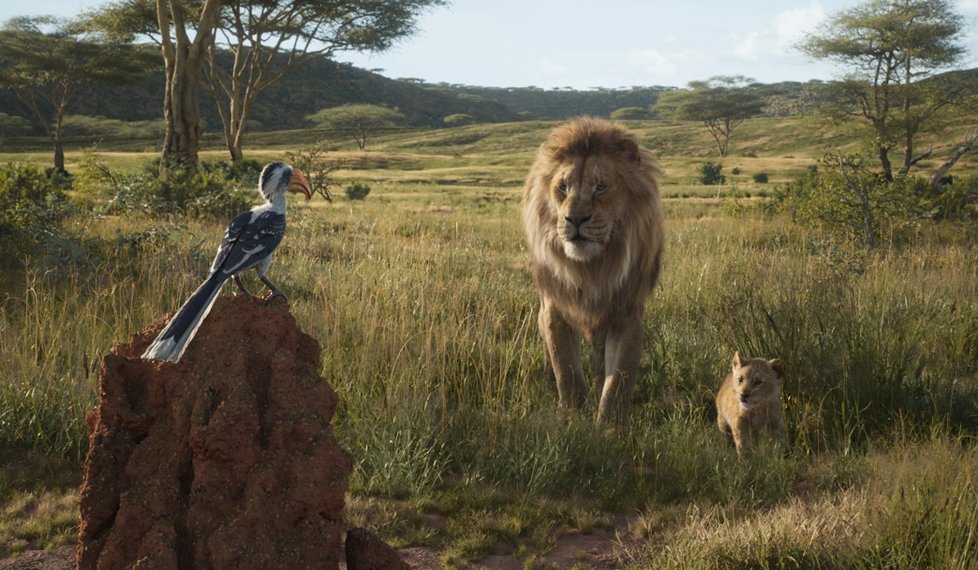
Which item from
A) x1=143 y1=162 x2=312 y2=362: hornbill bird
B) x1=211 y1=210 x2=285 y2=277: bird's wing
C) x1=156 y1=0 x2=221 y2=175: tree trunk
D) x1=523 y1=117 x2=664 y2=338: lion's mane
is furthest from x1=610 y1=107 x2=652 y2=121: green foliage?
x1=211 y1=210 x2=285 y2=277: bird's wing

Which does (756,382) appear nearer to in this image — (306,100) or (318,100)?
(306,100)

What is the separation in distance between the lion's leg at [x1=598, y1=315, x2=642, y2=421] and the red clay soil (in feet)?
8.10

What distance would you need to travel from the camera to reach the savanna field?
12.5ft

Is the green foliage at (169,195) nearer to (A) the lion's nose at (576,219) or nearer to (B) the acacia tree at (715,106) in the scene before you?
(A) the lion's nose at (576,219)

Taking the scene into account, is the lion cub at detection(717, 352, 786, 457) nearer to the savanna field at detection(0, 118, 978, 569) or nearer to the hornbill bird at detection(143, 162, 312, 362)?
the savanna field at detection(0, 118, 978, 569)

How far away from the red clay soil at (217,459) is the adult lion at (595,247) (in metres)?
2.24

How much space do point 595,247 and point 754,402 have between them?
128cm

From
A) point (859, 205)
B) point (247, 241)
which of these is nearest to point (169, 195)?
point (859, 205)

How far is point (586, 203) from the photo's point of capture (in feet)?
16.1

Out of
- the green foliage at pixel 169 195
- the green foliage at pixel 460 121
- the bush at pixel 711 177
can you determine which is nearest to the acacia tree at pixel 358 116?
the green foliage at pixel 460 121

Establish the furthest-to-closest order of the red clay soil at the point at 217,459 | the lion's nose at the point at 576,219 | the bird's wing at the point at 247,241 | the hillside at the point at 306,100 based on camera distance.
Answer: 1. the hillside at the point at 306,100
2. the lion's nose at the point at 576,219
3. the bird's wing at the point at 247,241
4. the red clay soil at the point at 217,459

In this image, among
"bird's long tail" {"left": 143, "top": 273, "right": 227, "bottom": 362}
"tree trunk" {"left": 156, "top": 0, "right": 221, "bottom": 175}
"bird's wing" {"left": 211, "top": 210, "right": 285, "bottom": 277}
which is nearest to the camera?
"bird's long tail" {"left": 143, "top": 273, "right": 227, "bottom": 362}

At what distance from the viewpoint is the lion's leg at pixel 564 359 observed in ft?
17.9

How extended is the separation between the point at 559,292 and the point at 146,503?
3129 millimetres
